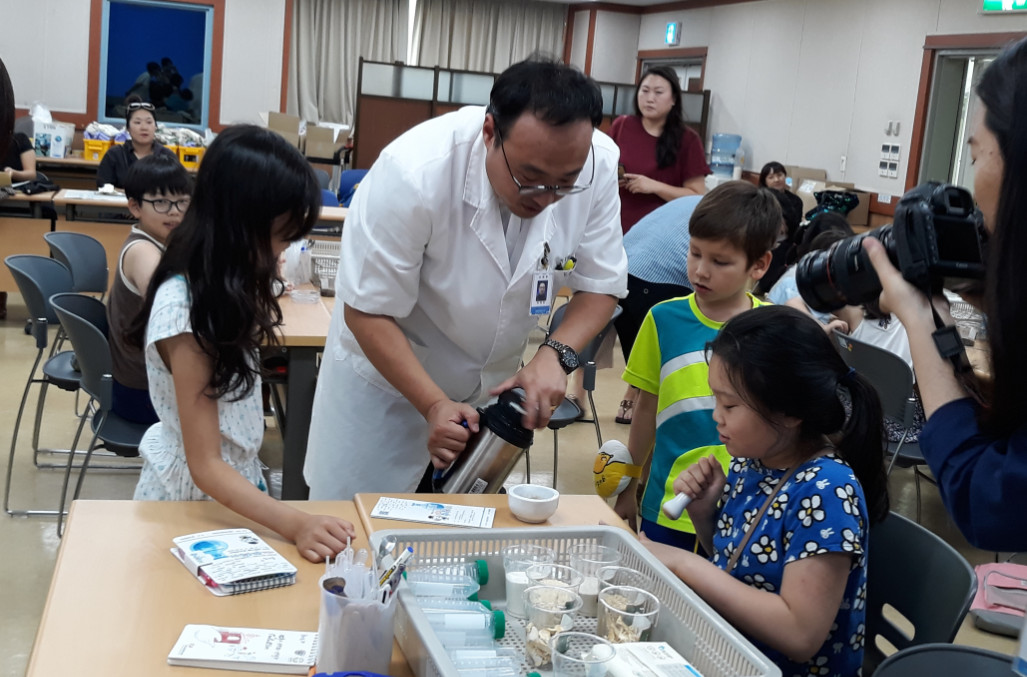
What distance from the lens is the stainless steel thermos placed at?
5.16 feet

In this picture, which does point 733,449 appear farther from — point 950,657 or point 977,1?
point 977,1

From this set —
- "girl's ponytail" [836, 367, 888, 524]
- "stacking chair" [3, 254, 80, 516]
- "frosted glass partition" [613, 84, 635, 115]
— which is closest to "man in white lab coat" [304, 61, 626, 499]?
"girl's ponytail" [836, 367, 888, 524]

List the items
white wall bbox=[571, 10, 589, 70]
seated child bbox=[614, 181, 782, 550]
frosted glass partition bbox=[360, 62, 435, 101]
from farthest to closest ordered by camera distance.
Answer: white wall bbox=[571, 10, 589, 70] < frosted glass partition bbox=[360, 62, 435, 101] < seated child bbox=[614, 181, 782, 550]

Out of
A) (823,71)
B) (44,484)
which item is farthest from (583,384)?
(823,71)

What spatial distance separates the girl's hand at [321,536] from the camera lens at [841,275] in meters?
0.79

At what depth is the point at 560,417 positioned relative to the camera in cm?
351

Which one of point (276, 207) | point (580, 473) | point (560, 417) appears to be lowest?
point (580, 473)

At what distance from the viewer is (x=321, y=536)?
1427mm

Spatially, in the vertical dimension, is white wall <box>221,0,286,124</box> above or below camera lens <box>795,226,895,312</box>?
above

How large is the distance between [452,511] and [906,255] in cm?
81

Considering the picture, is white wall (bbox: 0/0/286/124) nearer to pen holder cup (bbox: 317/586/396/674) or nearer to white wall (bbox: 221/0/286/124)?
white wall (bbox: 221/0/286/124)

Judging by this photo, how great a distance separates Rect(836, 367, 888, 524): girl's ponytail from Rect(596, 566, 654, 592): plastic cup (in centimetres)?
42

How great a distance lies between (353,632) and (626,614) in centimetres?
33

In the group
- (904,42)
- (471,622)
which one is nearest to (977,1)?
(904,42)
